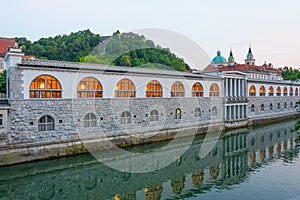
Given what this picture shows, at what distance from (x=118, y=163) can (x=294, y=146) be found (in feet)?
50.8

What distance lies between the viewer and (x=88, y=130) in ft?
61.5

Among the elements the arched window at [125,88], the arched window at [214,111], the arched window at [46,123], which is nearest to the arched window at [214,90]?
the arched window at [214,111]

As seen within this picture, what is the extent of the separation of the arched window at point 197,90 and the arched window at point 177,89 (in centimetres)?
189

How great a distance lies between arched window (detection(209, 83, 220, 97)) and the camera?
29.5 m

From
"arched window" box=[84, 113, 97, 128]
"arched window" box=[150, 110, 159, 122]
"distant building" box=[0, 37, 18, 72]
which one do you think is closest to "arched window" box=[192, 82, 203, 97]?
"arched window" box=[150, 110, 159, 122]

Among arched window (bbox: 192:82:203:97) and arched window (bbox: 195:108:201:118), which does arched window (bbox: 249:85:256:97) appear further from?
arched window (bbox: 195:108:201:118)

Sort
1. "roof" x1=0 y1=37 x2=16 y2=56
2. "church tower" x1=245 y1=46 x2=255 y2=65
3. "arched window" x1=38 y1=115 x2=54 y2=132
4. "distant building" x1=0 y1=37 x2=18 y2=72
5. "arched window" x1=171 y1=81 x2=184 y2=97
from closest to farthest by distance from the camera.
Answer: "arched window" x1=38 y1=115 x2=54 y2=132 → "arched window" x1=171 y1=81 x2=184 y2=97 → "distant building" x1=0 y1=37 x2=18 y2=72 → "roof" x1=0 y1=37 x2=16 y2=56 → "church tower" x1=245 y1=46 x2=255 y2=65

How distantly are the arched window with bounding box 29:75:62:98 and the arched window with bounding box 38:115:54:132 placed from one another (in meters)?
1.48

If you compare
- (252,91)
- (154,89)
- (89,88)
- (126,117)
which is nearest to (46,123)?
(89,88)

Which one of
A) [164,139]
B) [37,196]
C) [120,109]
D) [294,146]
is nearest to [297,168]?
[294,146]

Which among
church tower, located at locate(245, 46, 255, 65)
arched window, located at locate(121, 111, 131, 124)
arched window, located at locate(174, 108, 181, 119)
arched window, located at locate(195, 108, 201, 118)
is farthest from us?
church tower, located at locate(245, 46, 255, 65)

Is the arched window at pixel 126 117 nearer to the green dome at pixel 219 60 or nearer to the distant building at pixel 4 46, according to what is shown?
the distant building at pixel 4 46

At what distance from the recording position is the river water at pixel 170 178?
12.1 metres

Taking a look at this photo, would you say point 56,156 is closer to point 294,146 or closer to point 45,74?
point 45,74
